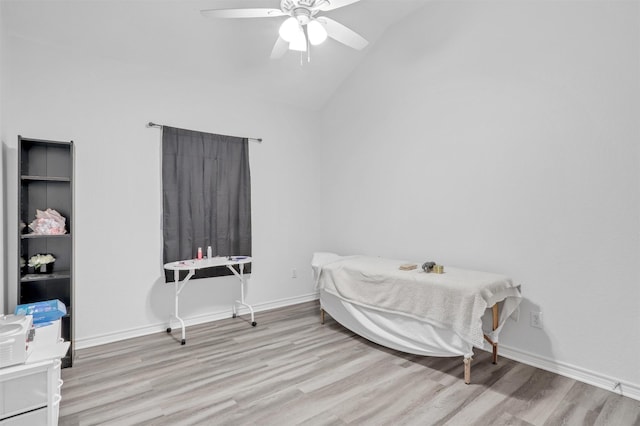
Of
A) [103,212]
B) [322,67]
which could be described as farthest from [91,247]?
[322,67]

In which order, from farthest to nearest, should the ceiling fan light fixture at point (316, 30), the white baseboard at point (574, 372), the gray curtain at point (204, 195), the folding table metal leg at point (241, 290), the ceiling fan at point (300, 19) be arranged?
the folding table metal leg at point (241, 290), the gray curtain at point (204, 195), the ceiling fan light fixture at point (316, 30), the ceiling fan at point (300, 19), the white baseboard at point (574, 372)

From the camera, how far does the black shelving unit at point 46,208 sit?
2619mm

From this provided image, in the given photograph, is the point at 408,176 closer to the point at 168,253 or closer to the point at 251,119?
the point at 251,119

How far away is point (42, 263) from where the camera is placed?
267 cm

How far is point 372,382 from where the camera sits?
2346 mm

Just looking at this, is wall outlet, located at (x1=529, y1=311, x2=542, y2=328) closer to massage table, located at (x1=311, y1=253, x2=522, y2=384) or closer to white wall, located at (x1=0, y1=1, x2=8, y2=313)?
massage table, located at (x1=311, y1=253, x2=522, y2=384)

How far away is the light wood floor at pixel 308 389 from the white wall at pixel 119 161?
47 centimetres

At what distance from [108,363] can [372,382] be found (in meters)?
2.04

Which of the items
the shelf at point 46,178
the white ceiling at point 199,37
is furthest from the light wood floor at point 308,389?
→ the white ceiling at point 199,37

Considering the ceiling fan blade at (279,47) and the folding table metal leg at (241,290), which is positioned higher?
the ceiling fan blade at (279,47)

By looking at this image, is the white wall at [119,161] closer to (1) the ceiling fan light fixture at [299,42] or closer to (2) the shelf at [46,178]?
(2) the shelf at [46,178]

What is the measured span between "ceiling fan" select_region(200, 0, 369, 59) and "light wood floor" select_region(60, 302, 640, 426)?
2.44 metres

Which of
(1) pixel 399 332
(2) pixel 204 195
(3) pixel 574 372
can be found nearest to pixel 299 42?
(2) pixel 204 195

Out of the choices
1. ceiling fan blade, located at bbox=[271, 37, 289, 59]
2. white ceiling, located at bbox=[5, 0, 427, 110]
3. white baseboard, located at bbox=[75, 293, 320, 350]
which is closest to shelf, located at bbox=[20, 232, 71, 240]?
white baseboard, located at bbox=[75, 293, 320, 350]
